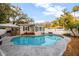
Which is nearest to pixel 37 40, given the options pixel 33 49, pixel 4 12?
pixel 33 49

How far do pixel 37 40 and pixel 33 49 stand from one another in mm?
161

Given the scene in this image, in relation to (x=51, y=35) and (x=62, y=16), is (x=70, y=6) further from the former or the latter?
(x=51, y=35)

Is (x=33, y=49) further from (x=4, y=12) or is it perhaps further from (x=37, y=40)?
(x=4, y=12)

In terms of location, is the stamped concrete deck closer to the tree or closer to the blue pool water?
the blue pool water

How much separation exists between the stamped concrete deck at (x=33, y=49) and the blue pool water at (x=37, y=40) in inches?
2.0

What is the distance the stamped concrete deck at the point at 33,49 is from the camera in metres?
2.86

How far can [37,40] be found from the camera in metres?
2.83

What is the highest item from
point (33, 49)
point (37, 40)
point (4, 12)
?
point (4, 12)

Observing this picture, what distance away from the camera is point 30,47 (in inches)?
113

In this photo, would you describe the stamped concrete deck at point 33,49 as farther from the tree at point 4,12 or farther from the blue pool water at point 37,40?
the tree at point 4,12

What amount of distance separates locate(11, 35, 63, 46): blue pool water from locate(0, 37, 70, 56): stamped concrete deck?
0.05 metres

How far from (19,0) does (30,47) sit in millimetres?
760

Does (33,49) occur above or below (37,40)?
below

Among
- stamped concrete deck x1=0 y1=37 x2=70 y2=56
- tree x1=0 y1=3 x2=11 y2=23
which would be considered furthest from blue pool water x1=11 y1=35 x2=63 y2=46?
tree x1=0 y1=3 x2=11 y2=23
